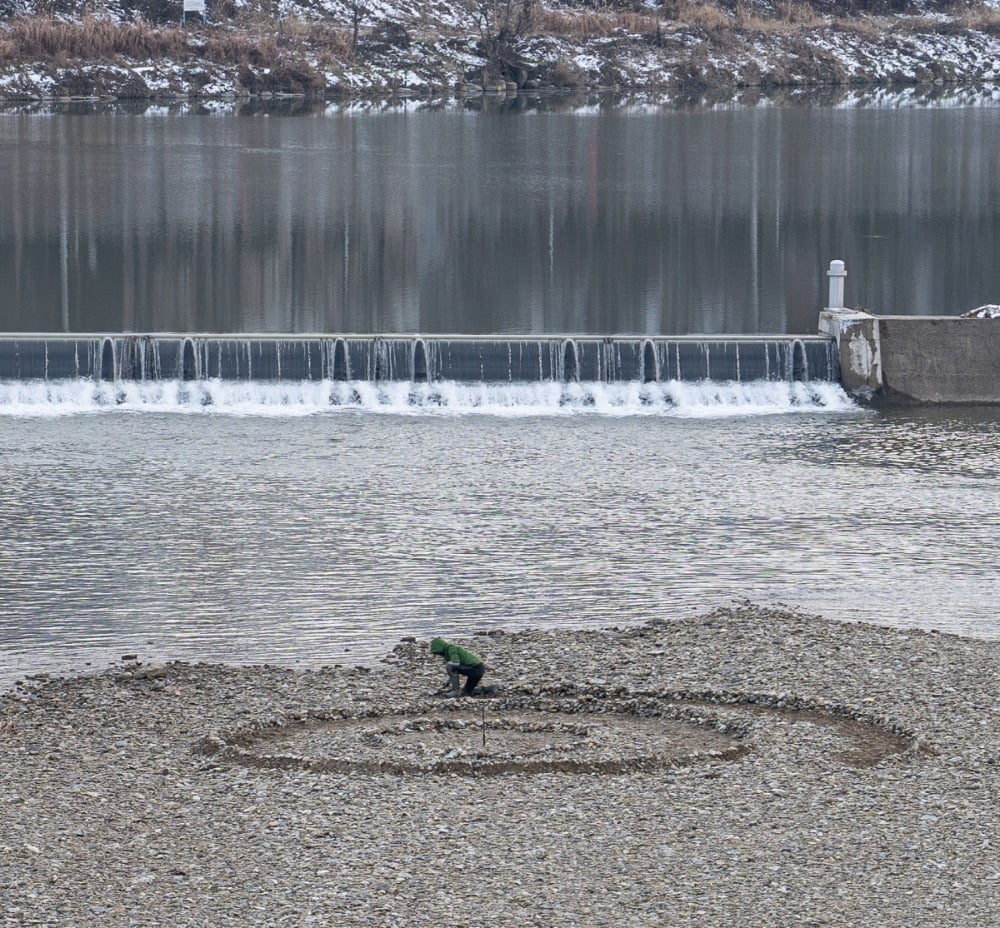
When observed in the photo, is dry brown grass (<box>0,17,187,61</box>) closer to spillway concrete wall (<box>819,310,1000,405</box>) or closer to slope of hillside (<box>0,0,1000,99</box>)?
slope of hillside (<box>0,0,1000,99</box>)

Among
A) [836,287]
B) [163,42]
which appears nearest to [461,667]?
[836,287]

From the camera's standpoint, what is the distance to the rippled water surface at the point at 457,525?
72.1 ft

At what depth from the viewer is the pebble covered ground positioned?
1313 centimetres

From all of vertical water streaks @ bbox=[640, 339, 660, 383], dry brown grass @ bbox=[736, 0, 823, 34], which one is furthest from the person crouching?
dry brown grass @ bbox=[736, 0, 823, 34]

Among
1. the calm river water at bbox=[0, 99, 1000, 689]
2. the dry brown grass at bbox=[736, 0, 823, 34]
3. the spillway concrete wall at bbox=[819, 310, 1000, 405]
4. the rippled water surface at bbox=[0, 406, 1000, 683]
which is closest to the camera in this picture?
the rippled water surface at bbox=[0, 406, 1000, 683]

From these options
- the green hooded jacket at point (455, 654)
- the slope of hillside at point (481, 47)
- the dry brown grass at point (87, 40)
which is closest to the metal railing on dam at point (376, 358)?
the green hooded jacket at point (455, 654)

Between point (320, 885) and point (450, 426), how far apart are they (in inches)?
793

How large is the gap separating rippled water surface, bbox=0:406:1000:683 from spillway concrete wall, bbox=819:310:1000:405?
1000 millimetres

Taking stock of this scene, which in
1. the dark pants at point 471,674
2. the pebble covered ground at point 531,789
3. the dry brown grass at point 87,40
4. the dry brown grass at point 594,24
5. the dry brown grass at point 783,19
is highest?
the dry brown grass at point 783,19

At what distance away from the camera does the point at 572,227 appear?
59219 mm

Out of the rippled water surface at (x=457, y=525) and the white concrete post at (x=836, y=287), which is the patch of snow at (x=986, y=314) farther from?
the white concrete post at (x=836, y=287)

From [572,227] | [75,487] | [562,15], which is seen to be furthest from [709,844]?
[562,15]

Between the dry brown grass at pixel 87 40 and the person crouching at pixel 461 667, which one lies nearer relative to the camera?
the person crouching at pixel 461 667

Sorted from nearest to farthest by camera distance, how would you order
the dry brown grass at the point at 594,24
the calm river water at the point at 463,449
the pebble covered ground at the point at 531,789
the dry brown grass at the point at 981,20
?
1. the pebble covered ground at the point at 531,789
2. the calm river water at the point at 463,449
3. the dry brown grass at the point at 594,24
4. the dry brown grass at the point at 981,20
